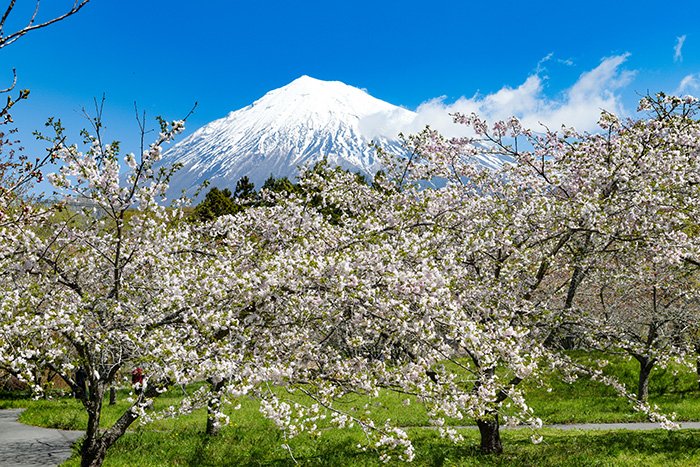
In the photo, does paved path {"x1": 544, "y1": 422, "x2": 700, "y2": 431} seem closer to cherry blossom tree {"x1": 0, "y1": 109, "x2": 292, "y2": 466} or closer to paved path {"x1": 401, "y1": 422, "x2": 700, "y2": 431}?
paved path {"x1": 401, "y1": 422, "x2": 700, "y2": 431}

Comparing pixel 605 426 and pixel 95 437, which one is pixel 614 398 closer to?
pixel 605 426

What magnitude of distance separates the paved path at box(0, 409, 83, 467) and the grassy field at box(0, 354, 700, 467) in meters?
0.82

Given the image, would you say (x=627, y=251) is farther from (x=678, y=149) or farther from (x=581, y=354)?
(x=581, y=354)

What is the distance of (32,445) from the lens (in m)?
14.8

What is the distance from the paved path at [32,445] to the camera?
12906 millimetres

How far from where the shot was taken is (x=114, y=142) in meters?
7.06

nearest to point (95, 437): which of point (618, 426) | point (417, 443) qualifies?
point (417, 443)

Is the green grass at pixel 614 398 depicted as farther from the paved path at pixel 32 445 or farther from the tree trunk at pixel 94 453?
the paved path at pixel 32 445

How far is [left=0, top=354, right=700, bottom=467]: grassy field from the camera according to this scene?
1095cm

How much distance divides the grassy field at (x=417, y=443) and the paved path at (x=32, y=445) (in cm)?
82

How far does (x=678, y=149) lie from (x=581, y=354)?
18.8 meters

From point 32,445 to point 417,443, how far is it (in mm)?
11105

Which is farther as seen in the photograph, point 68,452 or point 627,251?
point 68,452

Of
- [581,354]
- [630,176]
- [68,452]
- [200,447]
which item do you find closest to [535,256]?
[630,176]
